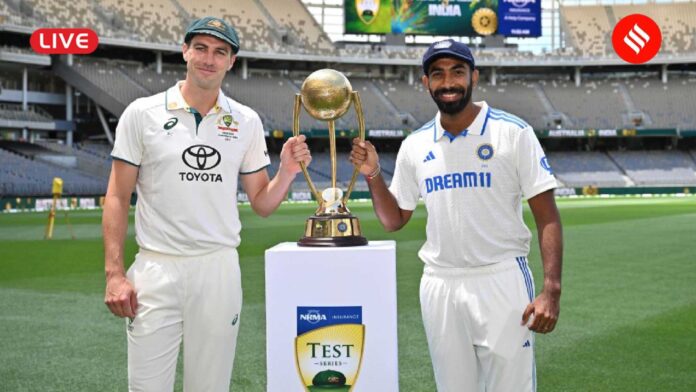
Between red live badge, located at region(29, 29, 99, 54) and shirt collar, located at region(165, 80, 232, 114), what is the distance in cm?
4322

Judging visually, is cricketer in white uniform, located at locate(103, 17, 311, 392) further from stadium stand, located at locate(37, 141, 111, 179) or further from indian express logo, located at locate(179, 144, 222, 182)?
stadium stand, located at locate(37, 141, 111, 179)

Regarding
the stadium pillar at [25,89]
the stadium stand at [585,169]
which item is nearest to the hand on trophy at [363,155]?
the stadium pillar at [25,89]

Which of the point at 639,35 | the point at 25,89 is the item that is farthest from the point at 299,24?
the point at 639,35

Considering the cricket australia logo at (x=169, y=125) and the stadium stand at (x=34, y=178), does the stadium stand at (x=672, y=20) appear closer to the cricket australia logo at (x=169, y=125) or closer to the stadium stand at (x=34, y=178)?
the stadium stand at (x=34, y=178)

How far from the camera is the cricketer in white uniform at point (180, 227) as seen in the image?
10.3ft

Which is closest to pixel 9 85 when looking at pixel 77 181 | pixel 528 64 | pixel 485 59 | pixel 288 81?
pixel 77 181

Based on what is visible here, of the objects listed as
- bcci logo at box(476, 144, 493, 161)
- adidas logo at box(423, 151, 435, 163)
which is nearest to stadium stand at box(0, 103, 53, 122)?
adidas logo at box(423, 151, 435, 163)

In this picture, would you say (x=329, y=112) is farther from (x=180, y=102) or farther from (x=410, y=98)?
(x=410, y=98)

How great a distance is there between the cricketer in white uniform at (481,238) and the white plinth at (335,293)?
0.69 ft

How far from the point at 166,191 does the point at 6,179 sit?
35019mm

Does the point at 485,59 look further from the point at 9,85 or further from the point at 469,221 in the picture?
the point at 469,221

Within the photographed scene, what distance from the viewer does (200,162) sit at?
10.5 feet

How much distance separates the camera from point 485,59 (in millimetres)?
55188

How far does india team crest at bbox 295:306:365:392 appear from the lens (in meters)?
3.24
